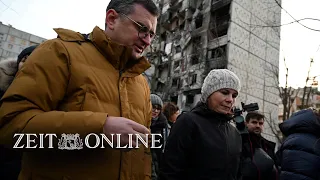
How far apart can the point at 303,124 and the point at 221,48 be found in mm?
21122

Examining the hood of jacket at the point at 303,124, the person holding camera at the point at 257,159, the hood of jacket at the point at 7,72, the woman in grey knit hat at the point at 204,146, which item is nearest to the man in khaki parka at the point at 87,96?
the woman in grey knit hat at the point at 204,146

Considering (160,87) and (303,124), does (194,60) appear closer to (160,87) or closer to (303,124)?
(160,87)

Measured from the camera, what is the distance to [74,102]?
1.21 m

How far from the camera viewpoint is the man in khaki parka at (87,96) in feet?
3.41

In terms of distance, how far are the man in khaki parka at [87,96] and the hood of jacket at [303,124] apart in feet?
5.21

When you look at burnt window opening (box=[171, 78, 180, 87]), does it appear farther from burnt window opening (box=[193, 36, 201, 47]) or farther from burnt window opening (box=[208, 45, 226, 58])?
burnt window opening (box=[208, 45, 226, 58])

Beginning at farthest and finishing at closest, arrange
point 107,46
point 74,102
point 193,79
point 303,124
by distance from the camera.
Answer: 1. point 193,79
2. point 303,124
3. point 107,46
4. point 74,102

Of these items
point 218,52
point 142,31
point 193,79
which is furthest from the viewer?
point 193,79

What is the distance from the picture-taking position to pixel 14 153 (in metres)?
1.98

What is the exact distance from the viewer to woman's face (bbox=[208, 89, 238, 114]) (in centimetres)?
247

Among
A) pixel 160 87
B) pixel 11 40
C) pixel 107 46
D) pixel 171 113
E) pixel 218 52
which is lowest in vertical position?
pixel 171 113

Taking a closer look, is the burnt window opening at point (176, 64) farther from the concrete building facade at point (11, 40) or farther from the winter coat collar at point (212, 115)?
the winter coat collar at point (212, 115)

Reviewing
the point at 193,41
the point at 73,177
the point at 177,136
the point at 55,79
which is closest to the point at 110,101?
the point at 55,79

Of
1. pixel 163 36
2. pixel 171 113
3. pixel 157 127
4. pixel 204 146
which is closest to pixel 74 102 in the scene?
pixel 204 146
